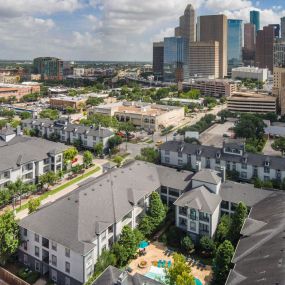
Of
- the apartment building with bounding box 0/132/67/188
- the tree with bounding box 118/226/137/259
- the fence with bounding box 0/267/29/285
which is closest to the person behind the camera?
the fence with bounding box 0/267/29/285

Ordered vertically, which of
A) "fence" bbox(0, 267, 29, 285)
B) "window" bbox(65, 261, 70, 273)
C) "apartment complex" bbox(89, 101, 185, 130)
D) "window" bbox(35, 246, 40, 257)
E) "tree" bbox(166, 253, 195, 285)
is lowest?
"fence" bbox(0, 267, 29, 285)

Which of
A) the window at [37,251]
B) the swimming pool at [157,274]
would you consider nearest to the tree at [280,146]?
the swimming pool at [157,274]

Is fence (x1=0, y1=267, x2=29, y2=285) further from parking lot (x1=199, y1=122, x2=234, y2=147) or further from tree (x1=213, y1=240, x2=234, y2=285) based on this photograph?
parking lot (x1=199, y1=122, x2=234, y2=147)

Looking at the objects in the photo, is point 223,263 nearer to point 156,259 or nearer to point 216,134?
point 156,259

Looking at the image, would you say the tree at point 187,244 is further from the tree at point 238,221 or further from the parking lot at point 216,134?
the parking lot at point 216,134

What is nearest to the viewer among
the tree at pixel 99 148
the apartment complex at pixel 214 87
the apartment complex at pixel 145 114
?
the tree at pixel 99 148

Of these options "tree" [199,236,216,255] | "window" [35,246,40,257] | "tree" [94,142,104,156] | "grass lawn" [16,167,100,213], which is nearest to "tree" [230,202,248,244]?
"tree" [199,236,216,255]

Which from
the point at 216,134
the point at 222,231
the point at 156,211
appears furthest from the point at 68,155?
the point at 216,134
